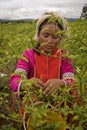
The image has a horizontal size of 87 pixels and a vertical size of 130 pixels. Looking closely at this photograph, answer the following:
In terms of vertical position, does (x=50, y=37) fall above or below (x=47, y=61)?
above

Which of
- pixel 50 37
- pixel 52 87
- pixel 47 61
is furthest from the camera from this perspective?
pixel 47 61

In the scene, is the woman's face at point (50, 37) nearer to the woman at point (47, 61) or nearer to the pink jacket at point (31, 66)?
the woman at point (47, 61)

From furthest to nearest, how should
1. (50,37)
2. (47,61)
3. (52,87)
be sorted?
(47,61) < (50,37) < (52,87)

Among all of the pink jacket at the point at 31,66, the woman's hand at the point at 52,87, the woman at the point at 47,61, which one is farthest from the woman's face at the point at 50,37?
the woman's hand at the point at 52,87

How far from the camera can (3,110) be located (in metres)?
2.96

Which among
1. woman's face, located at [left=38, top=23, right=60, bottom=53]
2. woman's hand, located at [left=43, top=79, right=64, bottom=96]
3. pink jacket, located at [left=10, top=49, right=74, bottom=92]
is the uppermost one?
woman's face, located at [left=38, top=23, right=60, bottom=53]

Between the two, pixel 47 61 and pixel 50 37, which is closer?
pixel 50 37

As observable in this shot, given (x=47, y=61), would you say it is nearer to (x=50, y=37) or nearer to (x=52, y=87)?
(x=50, y=37)

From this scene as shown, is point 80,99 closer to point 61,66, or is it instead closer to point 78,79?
point 78,79

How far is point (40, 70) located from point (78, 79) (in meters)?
0.94

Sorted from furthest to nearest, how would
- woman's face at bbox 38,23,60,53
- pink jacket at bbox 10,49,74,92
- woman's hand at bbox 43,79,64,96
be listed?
pink jacket at bbox 10,49,74,92 → woman's face at bbox 38,23,60,53 → woman's hand at bbox 43,79,64,96

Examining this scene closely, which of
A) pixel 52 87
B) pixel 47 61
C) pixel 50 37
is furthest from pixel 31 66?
pixel 52 87

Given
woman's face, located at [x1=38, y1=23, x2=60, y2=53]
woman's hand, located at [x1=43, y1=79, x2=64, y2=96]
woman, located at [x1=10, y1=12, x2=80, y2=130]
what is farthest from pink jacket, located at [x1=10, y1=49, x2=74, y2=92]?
woman's hand, located at [x1=43, y1=79, x2=64, y2=96]

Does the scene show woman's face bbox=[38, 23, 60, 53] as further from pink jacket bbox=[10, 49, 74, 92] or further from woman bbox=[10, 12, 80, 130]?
pink jacket bbox=[10, 49, 74, 92]
